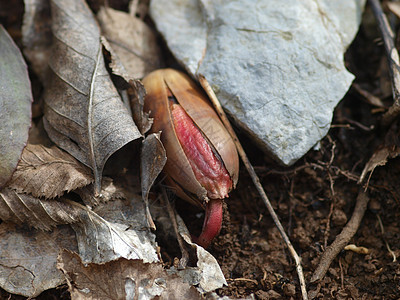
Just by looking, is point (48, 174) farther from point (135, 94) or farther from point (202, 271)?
point (202, 271)

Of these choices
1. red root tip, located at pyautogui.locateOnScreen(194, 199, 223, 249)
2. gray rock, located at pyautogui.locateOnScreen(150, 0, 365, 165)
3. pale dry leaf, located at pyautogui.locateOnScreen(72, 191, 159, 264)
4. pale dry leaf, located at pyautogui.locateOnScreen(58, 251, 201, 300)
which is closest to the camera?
pale dry leaf, located at pyautogui.locateOnScreen(58, 251, 201, 300)

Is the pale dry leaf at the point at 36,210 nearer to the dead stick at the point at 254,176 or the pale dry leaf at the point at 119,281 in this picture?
the pale dry leaf at the point at 119,281

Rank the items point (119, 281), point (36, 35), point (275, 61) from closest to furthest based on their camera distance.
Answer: point (119, 281) < point (275, 61) < point (36, 35)

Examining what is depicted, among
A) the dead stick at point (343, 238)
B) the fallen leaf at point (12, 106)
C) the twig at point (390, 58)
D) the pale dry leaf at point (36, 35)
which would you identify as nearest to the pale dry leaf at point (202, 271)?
the dead stick at point (343, 238)

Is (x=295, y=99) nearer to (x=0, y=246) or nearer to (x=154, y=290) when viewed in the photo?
(x=154, y=290)

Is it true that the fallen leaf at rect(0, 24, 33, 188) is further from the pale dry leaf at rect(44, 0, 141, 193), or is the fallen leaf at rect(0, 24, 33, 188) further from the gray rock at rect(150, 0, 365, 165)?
the gray rock at rect(150, 0, 365, 165)

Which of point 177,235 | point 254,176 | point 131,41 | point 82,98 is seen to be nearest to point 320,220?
point 254,176

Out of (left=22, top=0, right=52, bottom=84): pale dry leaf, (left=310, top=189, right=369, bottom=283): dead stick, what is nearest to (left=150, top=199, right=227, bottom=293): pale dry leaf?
(left=310, top=189, right=369, bottom=283): dead stick
